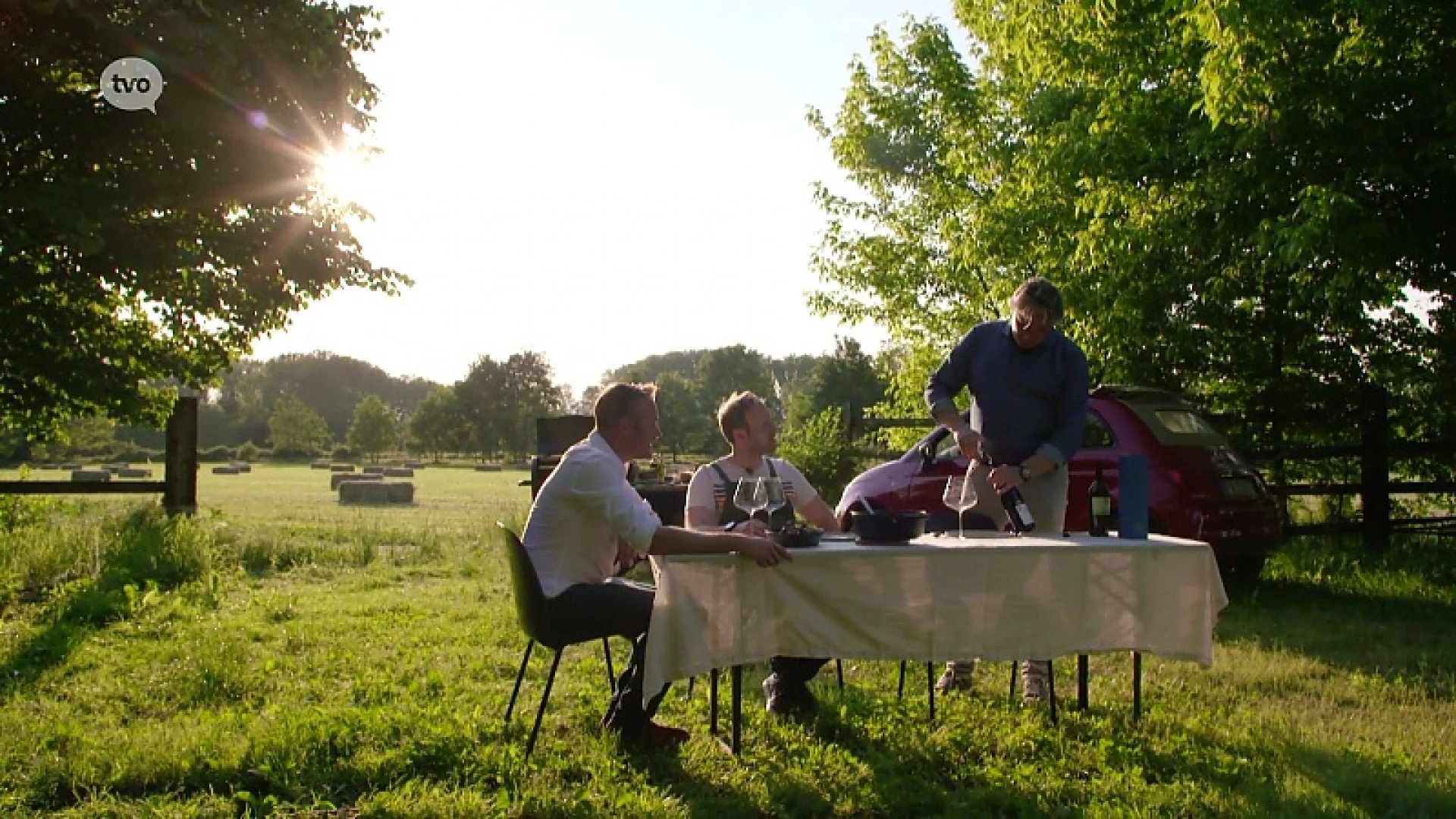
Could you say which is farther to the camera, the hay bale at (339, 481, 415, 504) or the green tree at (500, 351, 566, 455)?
the green tree at (500, 351, 566, 455)

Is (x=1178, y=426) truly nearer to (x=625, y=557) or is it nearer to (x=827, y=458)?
(x=625, y=557)

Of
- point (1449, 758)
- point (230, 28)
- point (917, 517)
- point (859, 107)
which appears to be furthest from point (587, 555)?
point (859, 107)

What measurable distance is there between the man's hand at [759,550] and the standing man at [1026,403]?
139 centimetres

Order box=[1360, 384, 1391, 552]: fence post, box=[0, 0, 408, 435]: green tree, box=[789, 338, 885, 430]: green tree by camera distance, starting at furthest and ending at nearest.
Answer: box=[789, 338, 885, 430]: green tree → box=[1360, 384, 1391, 552]: fence post → box=[0, 0, 408, 435]: green tree

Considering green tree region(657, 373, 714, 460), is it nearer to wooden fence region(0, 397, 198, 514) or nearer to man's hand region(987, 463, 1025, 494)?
wooden fence region(0, 397, 198, 514)

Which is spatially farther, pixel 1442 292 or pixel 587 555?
pixel 1442 292

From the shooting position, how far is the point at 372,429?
79.6 m

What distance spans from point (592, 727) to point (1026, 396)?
94.2 inches

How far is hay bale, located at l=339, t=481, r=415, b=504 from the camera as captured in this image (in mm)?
28250

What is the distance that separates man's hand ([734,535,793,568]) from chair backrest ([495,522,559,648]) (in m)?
0.80

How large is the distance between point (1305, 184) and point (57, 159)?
887 centimetres

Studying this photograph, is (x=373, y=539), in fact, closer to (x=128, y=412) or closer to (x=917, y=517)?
(x=128, y=412)

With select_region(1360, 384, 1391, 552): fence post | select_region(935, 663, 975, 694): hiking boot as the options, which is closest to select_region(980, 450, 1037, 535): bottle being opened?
select_region(935, 663, 975, 694): hiking boot

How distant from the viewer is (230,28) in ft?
23.2
